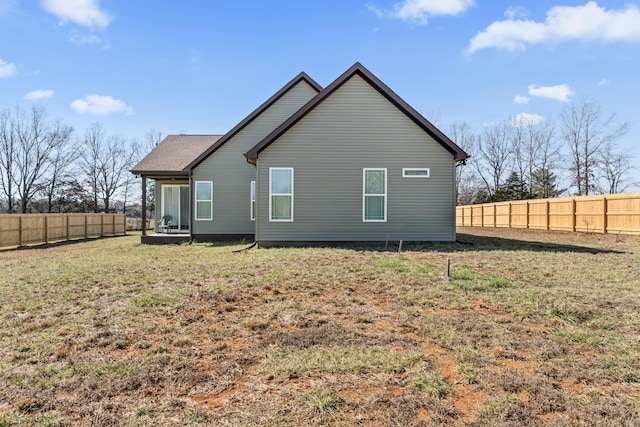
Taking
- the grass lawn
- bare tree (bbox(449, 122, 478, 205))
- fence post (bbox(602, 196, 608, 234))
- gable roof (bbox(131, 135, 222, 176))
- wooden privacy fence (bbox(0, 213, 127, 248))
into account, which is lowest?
the grass lawn

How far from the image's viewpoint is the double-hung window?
1534 cm

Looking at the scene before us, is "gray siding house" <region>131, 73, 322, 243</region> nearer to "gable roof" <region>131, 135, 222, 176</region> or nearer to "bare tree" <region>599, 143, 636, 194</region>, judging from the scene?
"gable roof" <region>131, 135, 222, 176</region>

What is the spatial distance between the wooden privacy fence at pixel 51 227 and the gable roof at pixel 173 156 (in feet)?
22.6

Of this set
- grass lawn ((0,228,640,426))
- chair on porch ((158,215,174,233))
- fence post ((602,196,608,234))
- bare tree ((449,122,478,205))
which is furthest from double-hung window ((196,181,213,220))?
bare tree ((449,122,478,205))

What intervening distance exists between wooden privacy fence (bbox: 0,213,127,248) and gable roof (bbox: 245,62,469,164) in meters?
13.4

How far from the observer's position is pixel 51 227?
20.0 meters

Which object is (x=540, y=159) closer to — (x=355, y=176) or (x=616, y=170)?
(x=616, y=170)

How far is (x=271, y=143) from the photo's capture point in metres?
12.2

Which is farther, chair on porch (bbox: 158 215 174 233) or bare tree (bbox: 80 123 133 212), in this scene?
bare tree (bbox: 80 123 133 212)

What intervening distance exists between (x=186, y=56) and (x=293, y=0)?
7.21 meters

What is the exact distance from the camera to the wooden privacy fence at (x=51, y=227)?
1747cm

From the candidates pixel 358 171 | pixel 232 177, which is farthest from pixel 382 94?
pixel 232 177

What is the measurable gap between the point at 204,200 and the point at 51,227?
35.0ft

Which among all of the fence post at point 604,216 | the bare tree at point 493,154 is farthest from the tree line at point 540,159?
the fence post at point 604,216
